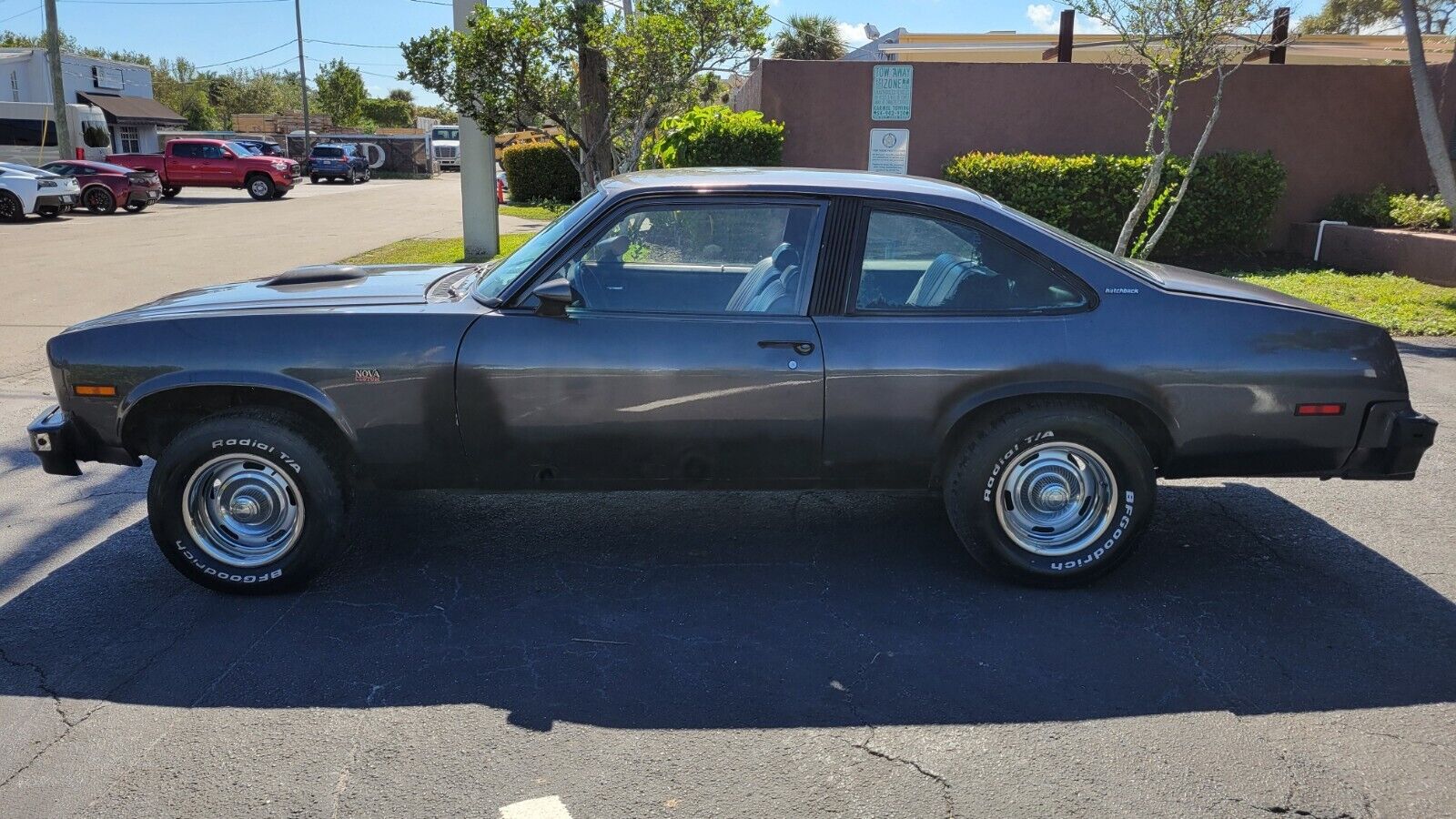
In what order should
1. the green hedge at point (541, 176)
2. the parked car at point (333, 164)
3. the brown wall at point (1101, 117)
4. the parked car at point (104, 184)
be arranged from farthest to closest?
the parked car at point (333, 164) → the green hedge at point (541, 176) → the parked car at point (104, 184) → the brown wall at point (1101, 117)

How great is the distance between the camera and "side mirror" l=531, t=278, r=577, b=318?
4152 millimetres

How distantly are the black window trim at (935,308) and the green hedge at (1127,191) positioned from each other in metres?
9.51

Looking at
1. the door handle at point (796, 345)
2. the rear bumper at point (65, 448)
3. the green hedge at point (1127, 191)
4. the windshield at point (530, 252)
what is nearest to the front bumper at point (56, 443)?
the rear bumper at point (65, 448)

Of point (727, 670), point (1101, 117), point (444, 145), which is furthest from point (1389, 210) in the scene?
point (444, 145)

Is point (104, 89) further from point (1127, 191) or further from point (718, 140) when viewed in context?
point (1127, 191)

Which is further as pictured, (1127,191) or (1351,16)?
(1351,16)

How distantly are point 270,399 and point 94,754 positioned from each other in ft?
4.95

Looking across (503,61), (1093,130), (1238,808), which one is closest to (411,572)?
(1238,808)

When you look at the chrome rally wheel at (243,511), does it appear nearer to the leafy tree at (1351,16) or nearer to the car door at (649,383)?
the car door at (649,383)

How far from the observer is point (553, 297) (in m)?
4.16

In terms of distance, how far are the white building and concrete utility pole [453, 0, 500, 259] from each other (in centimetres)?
3801

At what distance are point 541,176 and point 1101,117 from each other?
1790 centimetres

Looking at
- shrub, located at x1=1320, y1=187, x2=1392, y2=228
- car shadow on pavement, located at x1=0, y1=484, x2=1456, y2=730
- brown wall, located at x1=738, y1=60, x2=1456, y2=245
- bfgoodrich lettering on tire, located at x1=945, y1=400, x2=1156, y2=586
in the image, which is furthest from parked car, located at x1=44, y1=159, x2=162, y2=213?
bfgoodrich lettering on tire, located at x1=945, y1=400, x2=1156, y2=586

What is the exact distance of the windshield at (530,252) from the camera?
4.38 metres
